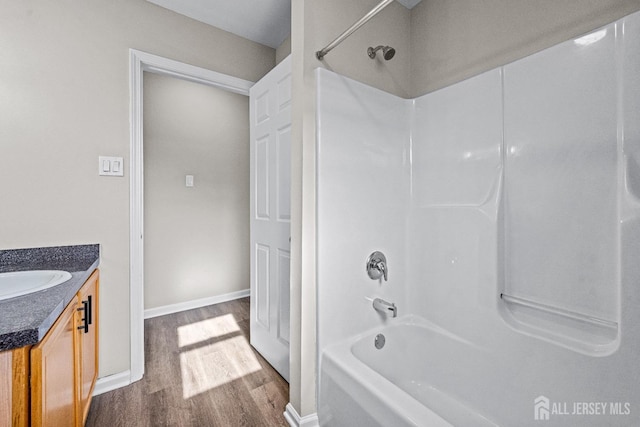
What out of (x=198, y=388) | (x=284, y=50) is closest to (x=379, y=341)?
(x=198, y=388)

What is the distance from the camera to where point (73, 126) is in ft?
5.18

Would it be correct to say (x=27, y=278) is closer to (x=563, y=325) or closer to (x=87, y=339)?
(x=87, y=339)

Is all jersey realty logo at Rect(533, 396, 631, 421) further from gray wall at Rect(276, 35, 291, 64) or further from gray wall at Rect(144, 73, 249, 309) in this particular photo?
gray wall at Rect(144, 73, 249, 309)

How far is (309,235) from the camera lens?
1.38 meters

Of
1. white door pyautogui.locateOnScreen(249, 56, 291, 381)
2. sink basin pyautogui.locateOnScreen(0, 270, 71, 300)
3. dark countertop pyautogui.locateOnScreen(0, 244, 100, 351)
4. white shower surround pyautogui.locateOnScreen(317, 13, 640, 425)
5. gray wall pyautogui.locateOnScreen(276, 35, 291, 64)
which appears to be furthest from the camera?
gray wall pyautogui.locateOnScreen(276, 35, 291, 64)

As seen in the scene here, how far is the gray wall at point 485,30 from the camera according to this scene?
46.1 inches

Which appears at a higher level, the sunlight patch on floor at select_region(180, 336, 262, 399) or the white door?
the white door

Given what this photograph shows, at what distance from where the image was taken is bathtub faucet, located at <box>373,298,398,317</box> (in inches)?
56.0

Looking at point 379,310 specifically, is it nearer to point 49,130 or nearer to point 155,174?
point 49,130

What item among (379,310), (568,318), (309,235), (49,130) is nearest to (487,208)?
(568,318)

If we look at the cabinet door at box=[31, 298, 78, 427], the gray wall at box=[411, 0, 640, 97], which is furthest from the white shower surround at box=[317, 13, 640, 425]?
the cabinet door at box=[31, 298, 78, 427]

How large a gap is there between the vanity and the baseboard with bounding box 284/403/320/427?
35.4 inches

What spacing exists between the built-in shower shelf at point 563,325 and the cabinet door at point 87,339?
1925 mm

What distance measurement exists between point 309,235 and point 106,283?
4.27 ft
